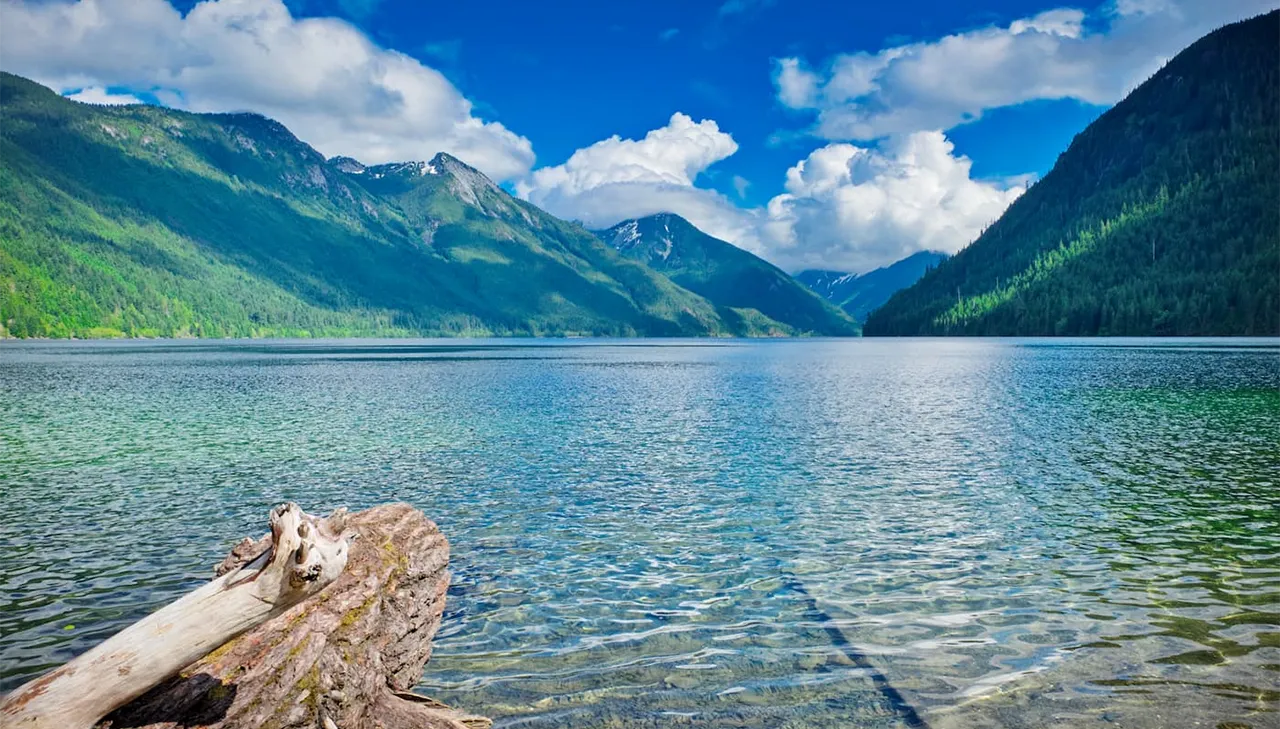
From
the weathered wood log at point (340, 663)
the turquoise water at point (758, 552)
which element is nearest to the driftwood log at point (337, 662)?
the weathered wood log at point (340, 663)

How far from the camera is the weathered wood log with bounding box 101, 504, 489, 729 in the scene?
26.0 feet

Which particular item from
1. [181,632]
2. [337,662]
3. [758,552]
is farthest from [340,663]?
[758,552]

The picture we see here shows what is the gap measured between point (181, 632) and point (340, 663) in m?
1.91

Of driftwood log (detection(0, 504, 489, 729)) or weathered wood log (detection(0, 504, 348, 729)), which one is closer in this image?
weathered wood log (detection(0, 504, 348, 729))

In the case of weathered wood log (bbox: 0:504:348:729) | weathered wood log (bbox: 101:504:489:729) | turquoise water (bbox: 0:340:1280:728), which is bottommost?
turquoise water (bbox: 0:340:1280:728)

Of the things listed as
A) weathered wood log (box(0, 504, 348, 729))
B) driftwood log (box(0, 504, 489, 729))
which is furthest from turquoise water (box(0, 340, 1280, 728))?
weathered wood log (box(0, 504, 348, 729))

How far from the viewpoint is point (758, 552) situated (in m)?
18.5

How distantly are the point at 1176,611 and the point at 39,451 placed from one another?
43219 mm

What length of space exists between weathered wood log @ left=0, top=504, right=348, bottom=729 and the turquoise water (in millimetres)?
3896

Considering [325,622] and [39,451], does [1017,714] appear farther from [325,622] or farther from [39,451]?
[39,451]

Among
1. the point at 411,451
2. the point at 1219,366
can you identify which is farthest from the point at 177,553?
the point at 1219,366

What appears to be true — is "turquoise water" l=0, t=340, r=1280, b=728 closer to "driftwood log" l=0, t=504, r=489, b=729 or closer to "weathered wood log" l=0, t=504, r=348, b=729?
"driftwood log" l=0, t=504, r=489, b=729

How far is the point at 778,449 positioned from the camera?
35906 mm

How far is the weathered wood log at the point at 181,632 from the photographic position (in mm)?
7152
